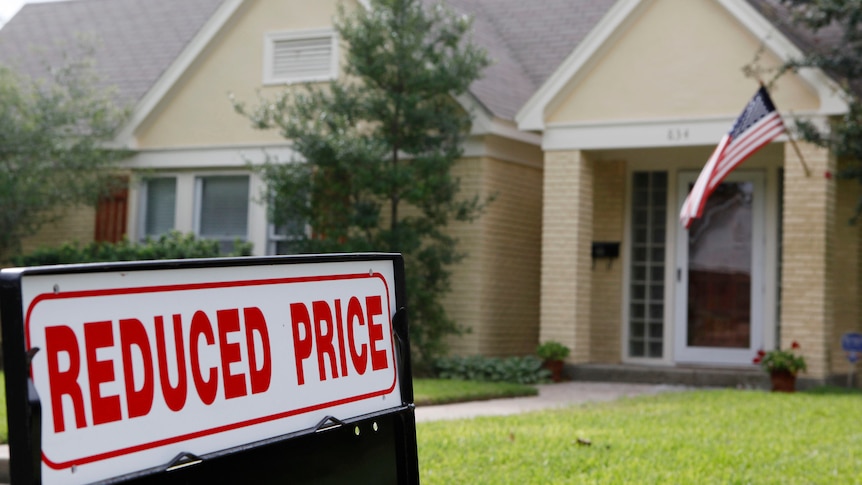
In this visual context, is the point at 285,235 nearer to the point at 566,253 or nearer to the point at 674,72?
the point at 566,253

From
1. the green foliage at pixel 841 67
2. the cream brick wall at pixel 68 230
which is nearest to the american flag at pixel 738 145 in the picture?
the green foliage at pixel 841 67

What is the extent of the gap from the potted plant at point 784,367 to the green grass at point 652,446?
1.96 meters

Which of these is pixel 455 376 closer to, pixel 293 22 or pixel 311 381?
pixel 293 22

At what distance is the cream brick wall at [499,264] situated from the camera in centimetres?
1583

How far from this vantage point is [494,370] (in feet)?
48.0

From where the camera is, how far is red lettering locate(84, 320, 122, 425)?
2662 mm

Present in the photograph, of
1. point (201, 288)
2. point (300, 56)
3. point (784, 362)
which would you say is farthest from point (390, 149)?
point (201, 288)

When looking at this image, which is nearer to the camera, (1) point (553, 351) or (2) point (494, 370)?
(2) point (494, 370)

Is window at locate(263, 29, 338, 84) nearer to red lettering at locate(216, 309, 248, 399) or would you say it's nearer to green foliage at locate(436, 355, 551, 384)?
green foliage at locate(436, 355, 551, 384)

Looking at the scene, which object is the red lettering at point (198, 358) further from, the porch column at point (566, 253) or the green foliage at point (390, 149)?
the porch column at point (566, 253)

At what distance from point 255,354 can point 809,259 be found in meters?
11.5

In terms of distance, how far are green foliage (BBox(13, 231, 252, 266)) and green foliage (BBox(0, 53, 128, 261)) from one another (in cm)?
70

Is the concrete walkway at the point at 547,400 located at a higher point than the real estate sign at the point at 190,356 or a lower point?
lower

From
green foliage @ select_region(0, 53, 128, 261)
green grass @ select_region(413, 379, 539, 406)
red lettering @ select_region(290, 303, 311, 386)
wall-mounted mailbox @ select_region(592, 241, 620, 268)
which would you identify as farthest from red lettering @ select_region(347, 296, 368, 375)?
green foliage @ select_region(0, 53, 128, 261)
